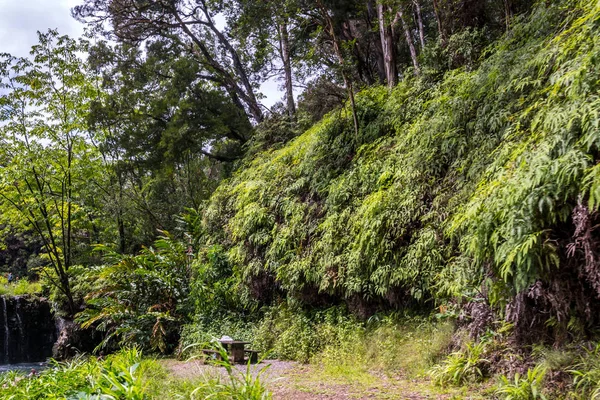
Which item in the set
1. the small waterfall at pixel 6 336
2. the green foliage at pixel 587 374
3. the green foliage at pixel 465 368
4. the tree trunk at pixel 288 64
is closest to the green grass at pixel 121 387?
the green foliage at pixel 465 368

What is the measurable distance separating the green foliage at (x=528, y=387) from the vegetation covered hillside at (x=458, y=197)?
539mm

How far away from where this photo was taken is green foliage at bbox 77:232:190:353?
1030 centimetres

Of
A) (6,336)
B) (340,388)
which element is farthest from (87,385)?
(6,336)

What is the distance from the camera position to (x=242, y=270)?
10.3m

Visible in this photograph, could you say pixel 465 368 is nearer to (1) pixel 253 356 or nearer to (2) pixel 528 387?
(2) pixel 528 387

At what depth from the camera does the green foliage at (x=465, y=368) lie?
4.49 meters

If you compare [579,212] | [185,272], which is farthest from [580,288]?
[185,272]

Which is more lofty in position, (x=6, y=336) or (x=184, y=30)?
(x=184, y=30)

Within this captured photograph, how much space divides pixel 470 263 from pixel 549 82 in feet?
8.01

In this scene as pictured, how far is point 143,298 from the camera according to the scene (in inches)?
Result: 443

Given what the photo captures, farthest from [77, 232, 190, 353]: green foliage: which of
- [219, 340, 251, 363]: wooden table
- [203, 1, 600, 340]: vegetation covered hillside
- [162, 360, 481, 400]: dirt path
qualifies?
[162, 360, 481, 400]: dirt path

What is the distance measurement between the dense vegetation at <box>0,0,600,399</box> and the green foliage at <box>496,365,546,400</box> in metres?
0.02

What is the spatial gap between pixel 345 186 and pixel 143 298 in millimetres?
6606

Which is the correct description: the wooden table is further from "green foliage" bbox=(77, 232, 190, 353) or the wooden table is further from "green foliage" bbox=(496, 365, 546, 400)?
"green foliage" bbox=(496, 365, 546, 400)
